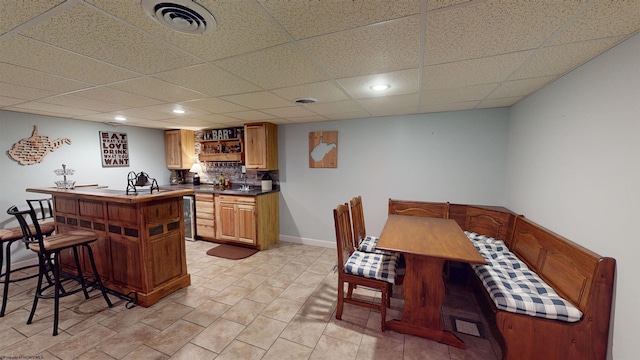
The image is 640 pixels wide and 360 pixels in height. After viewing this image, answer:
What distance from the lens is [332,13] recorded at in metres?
1.09

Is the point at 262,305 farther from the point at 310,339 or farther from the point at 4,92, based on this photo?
the point at 4,92

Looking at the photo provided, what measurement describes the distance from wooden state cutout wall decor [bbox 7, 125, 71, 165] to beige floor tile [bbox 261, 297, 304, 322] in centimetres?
395

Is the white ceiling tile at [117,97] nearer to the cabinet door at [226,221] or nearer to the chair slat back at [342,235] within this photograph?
the cabinet door at [226,221]

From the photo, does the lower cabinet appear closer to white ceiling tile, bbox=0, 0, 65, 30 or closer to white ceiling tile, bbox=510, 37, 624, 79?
white ceiling tile, bbox=0, 0, 65, 30

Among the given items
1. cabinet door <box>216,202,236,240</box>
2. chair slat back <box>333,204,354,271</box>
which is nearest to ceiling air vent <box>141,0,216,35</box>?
chair slat back <box>333,204,354,271</box>

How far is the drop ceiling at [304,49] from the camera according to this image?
107 centimetres

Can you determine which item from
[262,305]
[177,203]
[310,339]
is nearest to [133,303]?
[177,203]

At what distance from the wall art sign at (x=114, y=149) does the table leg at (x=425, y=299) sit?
5.08 metres

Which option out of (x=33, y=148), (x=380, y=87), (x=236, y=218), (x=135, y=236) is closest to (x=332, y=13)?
(x=380, y=87)

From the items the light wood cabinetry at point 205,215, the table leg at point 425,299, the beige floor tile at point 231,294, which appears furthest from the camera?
the light wood cabinetry at point 205,215

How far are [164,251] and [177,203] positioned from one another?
0.54 m

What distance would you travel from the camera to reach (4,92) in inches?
89.0

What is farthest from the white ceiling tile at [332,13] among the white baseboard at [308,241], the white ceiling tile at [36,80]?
the white baseboard at [308,241]

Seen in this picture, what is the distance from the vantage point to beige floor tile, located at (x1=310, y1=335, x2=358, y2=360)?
5.97 feet
